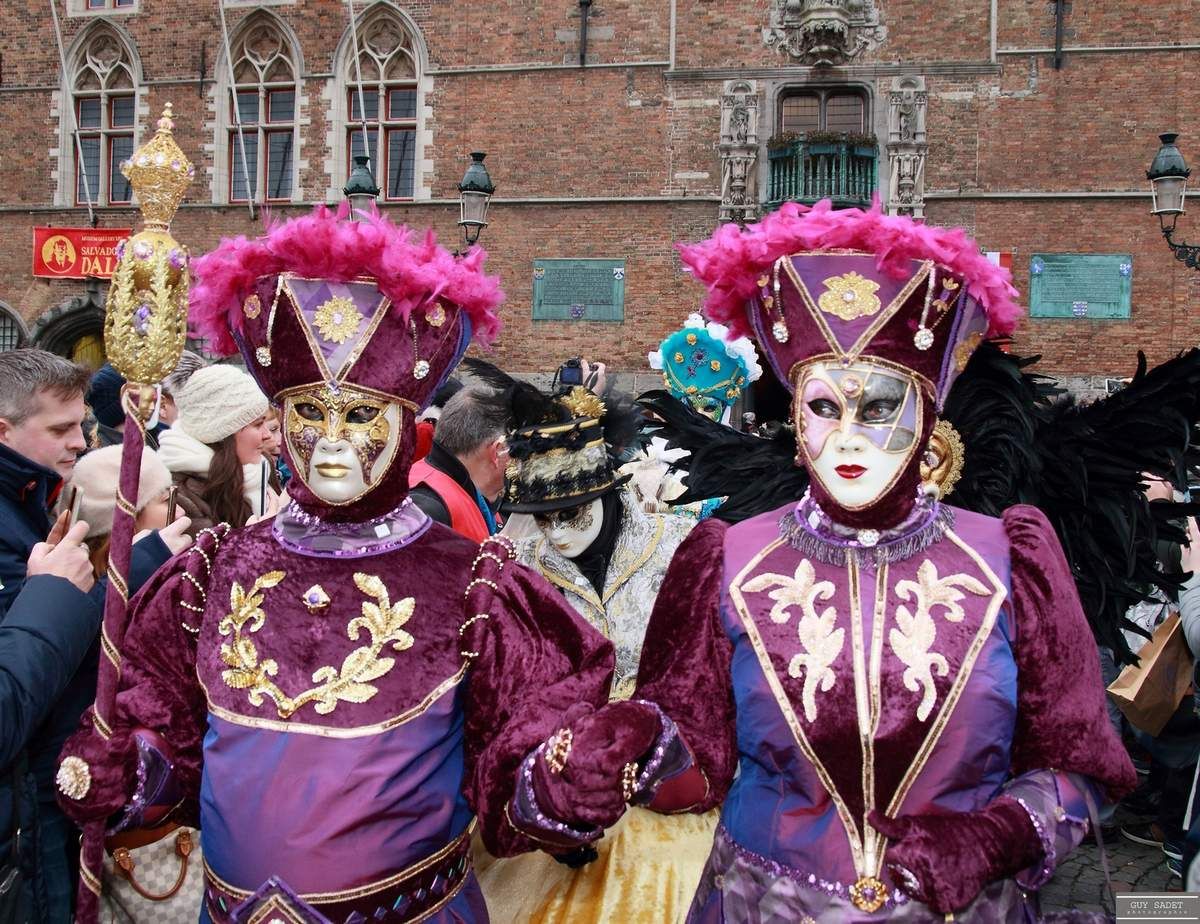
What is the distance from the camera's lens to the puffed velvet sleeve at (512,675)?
2148 mm

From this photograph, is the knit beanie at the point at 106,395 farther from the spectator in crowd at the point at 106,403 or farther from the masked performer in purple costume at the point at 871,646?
the masked performer in purple costume at the point at 871,646

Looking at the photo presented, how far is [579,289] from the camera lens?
15688 mm

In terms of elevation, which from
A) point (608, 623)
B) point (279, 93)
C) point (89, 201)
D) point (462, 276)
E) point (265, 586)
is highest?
point (279, 93)

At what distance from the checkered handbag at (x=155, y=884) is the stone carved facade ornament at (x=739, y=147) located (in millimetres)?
13029

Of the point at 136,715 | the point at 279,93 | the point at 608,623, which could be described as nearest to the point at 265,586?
the point at 136,715

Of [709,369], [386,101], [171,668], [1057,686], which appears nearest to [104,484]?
[171,668]

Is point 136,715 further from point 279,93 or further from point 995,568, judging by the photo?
point 279,93

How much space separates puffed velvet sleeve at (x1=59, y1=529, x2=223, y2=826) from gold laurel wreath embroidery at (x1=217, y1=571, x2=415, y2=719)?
0.40ft

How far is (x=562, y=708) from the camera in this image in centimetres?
219

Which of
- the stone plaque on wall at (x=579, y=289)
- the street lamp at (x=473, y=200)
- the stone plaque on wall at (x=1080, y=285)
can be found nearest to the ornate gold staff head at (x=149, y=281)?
the street lamp at (x=473, y=200)

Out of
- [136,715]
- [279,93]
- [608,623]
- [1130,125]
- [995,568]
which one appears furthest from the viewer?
[279,93]

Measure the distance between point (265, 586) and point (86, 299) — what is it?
1621cm

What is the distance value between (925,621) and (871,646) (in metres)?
0.11

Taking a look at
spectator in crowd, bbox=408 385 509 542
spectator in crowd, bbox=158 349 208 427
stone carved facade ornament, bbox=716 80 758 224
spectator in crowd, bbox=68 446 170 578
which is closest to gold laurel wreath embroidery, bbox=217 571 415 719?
spectator in crowd, bbox=68 446 170 578
